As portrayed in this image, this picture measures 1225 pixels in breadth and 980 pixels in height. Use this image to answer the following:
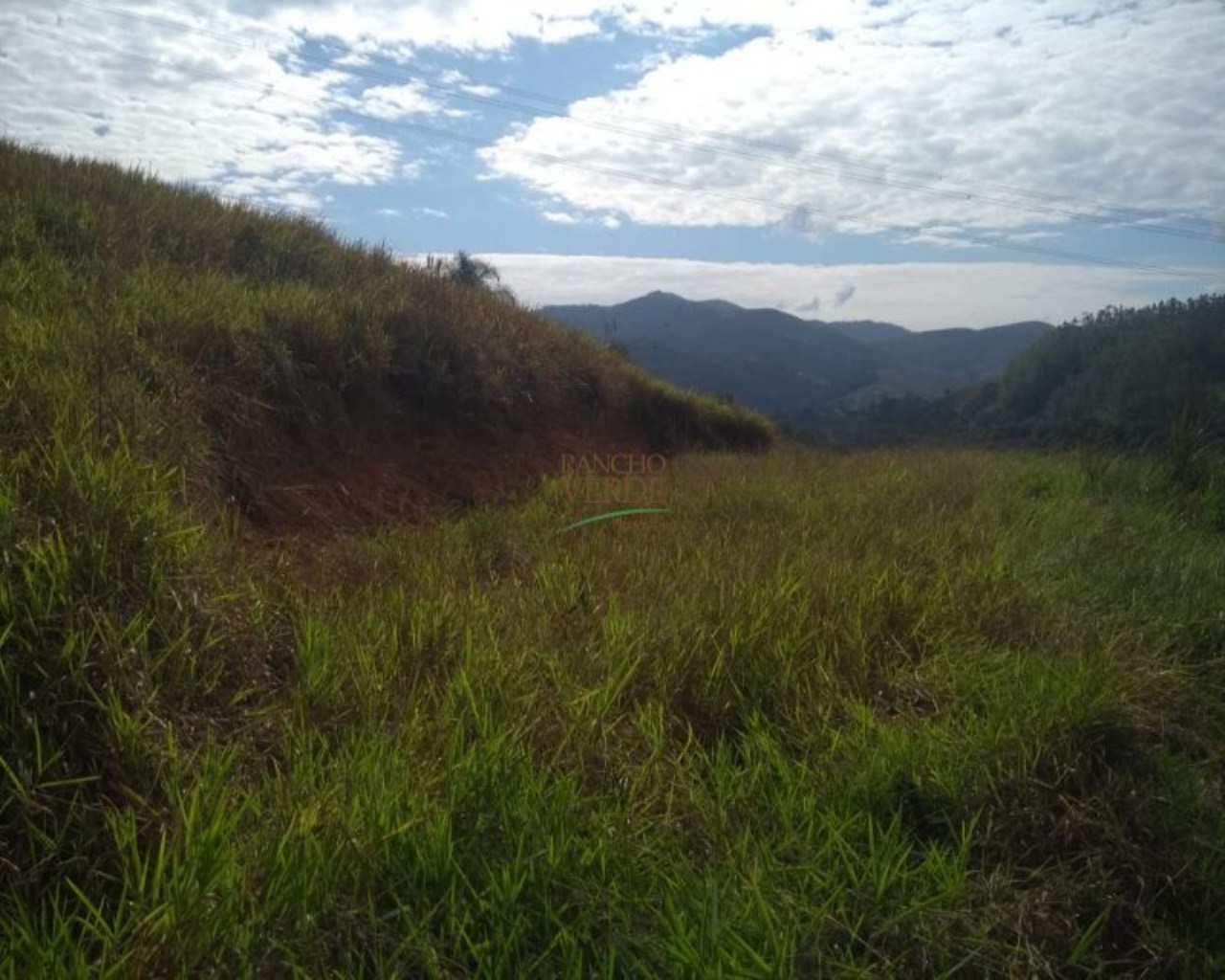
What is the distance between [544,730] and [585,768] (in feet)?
0.60

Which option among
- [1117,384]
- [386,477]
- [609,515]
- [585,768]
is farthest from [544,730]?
[1117,384]

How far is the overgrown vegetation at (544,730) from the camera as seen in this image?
1.64 metres

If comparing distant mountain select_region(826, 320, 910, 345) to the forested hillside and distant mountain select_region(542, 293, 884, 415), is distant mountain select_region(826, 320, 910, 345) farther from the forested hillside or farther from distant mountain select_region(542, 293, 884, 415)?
the forested hillside

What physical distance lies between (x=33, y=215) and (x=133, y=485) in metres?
3.39

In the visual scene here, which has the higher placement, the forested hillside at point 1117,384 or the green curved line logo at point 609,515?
the forested hillside at point 1117,384

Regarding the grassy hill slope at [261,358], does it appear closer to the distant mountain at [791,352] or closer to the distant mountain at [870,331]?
the distant mountain at [791,352]

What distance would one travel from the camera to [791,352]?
37.5 metres

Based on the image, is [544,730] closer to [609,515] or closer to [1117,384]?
[609,515]

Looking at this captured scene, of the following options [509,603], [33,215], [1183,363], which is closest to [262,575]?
[509,603]

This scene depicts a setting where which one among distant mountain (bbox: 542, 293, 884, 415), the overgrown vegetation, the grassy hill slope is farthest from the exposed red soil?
distant mountain (bbox: 542, 293, 884, 415)

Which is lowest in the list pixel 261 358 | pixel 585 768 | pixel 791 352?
pixel 585 768

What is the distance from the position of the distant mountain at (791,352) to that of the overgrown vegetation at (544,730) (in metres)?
7.78

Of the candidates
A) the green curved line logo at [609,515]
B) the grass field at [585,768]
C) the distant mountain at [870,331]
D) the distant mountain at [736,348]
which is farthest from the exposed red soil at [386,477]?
the distant mountain at [870,331]

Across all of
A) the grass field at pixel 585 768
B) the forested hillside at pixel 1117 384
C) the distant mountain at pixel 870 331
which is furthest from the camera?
the distant mountain at pixel 870 331
